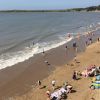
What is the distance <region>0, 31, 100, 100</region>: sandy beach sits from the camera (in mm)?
21734

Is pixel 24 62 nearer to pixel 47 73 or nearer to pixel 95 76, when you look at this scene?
pixel 47 73

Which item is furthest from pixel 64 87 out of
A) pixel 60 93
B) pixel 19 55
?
pixel 19 55

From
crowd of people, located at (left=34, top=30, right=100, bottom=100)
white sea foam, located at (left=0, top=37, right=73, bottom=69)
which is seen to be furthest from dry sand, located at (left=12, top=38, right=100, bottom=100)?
white sea foam, located at (left=0, top=37, right=73, bottom=69)

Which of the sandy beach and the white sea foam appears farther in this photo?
the white sea foam

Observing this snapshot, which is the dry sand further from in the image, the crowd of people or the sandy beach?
the crowd of people

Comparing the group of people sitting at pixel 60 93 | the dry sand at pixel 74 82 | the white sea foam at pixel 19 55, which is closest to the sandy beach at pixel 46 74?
the dry sand at pixel 74 82

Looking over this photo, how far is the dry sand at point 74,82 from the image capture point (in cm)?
2097

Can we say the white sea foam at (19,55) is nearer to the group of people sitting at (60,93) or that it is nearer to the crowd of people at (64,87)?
the crowd of people at (64,87)

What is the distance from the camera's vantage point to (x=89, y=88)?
22.0 meters

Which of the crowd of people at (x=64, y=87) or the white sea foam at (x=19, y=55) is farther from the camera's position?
the white sea foam at (x=19, y=55)

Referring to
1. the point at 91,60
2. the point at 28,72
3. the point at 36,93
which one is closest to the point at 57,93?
the point at 36,93

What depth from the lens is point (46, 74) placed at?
26.6 m

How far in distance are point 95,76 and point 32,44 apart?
66.1 ft

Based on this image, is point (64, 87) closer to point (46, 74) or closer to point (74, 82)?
point (74, 82)
